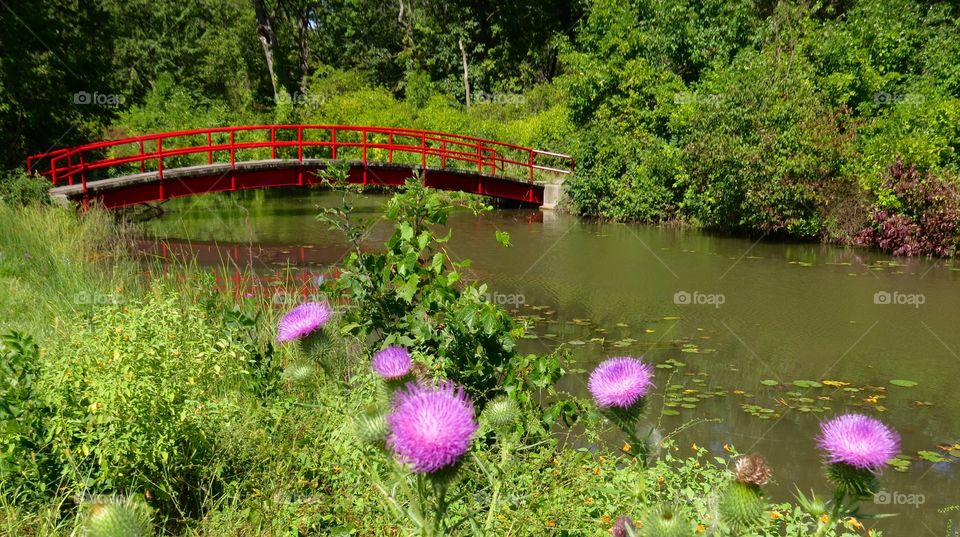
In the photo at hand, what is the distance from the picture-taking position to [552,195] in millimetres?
18656

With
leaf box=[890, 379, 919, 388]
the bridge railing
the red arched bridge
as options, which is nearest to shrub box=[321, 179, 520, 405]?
leaf box=[890, 379, 919, 388]

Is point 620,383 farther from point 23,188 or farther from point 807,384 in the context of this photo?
point 23,188

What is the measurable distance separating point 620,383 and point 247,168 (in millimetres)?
14041

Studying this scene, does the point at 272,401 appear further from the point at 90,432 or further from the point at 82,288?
the point at 82,288

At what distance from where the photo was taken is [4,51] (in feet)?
40.8

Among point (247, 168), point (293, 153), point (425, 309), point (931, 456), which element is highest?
point (293, 153)

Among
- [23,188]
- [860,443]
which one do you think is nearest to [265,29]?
[23,188]

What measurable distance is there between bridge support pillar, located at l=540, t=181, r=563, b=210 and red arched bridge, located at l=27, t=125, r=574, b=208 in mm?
188

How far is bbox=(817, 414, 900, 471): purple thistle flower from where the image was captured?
159 centimetres

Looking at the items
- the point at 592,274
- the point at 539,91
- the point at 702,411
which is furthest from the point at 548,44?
the point at 702,411

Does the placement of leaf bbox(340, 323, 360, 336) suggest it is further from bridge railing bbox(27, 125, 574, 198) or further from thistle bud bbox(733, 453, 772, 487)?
bridge railing bbox(27, 125, 574, 198)

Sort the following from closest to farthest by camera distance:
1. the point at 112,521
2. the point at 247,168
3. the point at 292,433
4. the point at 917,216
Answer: the point at 112,521
the point at 292,433
the point at 917,216
the point at 247,168

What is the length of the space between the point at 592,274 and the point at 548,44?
22.2m

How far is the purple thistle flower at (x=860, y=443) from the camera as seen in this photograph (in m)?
1.59
